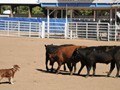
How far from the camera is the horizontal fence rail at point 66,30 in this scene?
99.9ft

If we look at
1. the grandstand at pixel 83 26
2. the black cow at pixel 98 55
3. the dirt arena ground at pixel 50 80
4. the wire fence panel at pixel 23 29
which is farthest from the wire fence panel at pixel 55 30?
the black cow at pixel 98 55

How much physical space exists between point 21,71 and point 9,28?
21944 mm

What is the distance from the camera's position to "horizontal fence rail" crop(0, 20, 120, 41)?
30.4m

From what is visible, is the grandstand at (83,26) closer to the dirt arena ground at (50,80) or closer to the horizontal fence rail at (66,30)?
the horizontal fence rail at (66,30)

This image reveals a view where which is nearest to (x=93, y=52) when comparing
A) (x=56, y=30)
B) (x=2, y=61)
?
(x=2, y=61)

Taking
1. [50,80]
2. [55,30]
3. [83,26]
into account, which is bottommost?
[50,80]

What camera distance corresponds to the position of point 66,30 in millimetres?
32031

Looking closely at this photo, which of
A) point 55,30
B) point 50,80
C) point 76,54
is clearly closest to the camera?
point 50,80

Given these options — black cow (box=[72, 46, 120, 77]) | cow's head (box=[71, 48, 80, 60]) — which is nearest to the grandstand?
cow's head (box=[71, 48, 80, 60])

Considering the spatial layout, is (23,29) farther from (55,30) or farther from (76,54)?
(76,54)

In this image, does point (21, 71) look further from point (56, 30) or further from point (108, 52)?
point (56, 30)

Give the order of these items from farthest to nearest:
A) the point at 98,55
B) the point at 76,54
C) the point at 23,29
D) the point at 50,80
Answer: the point at 23,29
the point at 76,54
the point at 98,55
the point at 50,80

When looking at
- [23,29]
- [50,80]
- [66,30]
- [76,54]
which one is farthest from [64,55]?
[23,29]

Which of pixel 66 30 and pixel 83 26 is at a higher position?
pixel 83 26
